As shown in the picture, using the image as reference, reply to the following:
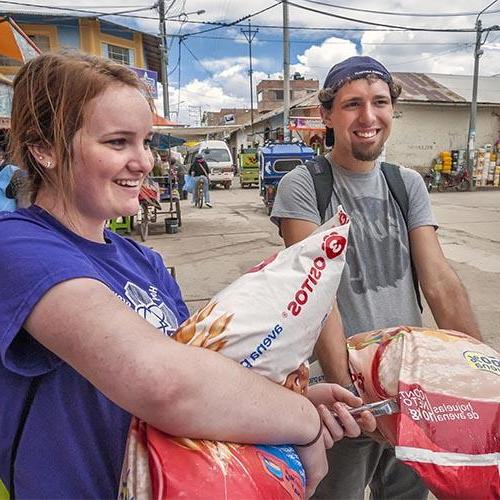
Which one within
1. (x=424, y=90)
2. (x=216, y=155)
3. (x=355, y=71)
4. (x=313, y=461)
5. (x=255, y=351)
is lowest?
(x=313, y=461)

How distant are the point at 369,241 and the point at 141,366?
3.65ft

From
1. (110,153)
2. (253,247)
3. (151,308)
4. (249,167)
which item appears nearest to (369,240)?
(151,308)

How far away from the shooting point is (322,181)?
1.62m

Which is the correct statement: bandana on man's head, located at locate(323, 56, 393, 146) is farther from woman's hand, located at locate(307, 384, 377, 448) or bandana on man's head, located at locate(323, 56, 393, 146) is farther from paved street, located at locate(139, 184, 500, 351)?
paved street, located at locate(139, 184, 500, 351)

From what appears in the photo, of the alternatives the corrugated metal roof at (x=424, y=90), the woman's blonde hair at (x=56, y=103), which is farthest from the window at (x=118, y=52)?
the woman's blonde hair at (x=56, y=103)

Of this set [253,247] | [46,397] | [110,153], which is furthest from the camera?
[253,247]

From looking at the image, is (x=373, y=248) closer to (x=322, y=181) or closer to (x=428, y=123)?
(x=322, y=181)

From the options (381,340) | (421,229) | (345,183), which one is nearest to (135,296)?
(381,340)

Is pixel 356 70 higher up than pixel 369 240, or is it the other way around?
pixel 356 70

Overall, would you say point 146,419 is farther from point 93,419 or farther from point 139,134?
point 139,134

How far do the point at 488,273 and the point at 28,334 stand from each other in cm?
646

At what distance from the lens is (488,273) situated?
618 cm

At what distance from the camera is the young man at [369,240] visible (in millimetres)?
1547

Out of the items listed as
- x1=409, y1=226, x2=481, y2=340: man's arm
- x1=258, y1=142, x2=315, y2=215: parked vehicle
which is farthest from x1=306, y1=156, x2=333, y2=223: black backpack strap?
x1=258, y1=142, x2=315, y2=215: parked vehicle
